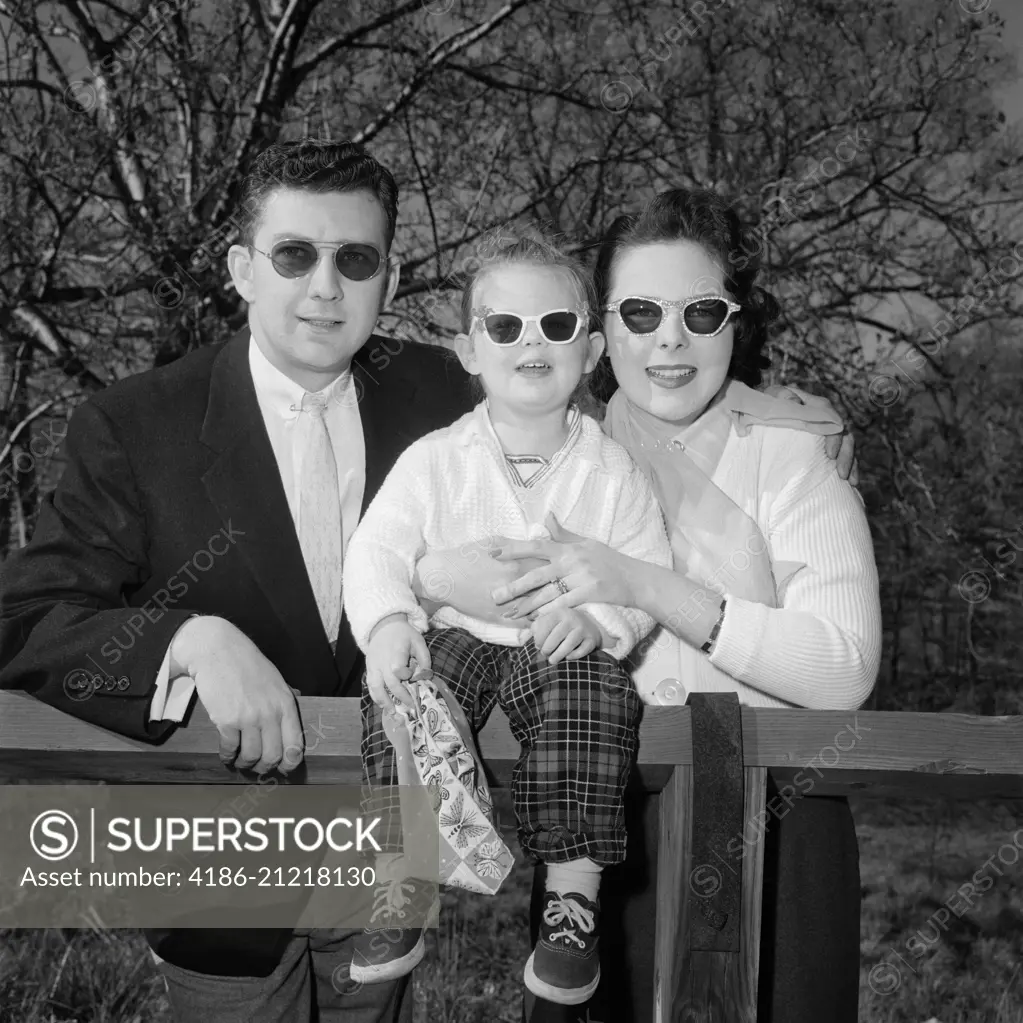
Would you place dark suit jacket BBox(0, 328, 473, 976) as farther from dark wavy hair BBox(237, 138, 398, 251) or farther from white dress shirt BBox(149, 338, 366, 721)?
dark wavy hair BBox(237, 138, 398, 251)

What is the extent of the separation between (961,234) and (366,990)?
15.3 ft

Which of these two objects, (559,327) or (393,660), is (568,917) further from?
(559,327)

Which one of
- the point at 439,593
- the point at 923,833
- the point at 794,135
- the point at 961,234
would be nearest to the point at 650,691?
the point at 439,593

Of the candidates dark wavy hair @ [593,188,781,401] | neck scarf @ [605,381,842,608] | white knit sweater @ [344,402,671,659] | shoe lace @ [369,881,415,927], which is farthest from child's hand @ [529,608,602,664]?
dark wavy hair @ [593,188,781,401]

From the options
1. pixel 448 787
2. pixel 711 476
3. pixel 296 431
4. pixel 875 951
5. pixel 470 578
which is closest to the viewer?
pixel 448 787

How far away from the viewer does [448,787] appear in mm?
2127

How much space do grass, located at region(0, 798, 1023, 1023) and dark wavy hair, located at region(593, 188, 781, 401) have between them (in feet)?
10.3

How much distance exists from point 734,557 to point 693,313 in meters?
0.54

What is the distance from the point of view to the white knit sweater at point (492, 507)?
241 centimetres

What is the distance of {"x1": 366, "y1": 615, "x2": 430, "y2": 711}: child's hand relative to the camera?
2188 mm

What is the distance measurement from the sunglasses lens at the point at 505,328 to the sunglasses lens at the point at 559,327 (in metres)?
0.06

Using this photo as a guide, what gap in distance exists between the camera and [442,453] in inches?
99.2

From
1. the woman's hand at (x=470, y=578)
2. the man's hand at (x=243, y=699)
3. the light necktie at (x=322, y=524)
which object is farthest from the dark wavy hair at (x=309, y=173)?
the man's hand at (x=243, y=699)

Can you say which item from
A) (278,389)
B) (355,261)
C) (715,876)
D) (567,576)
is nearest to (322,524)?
(278,389)
